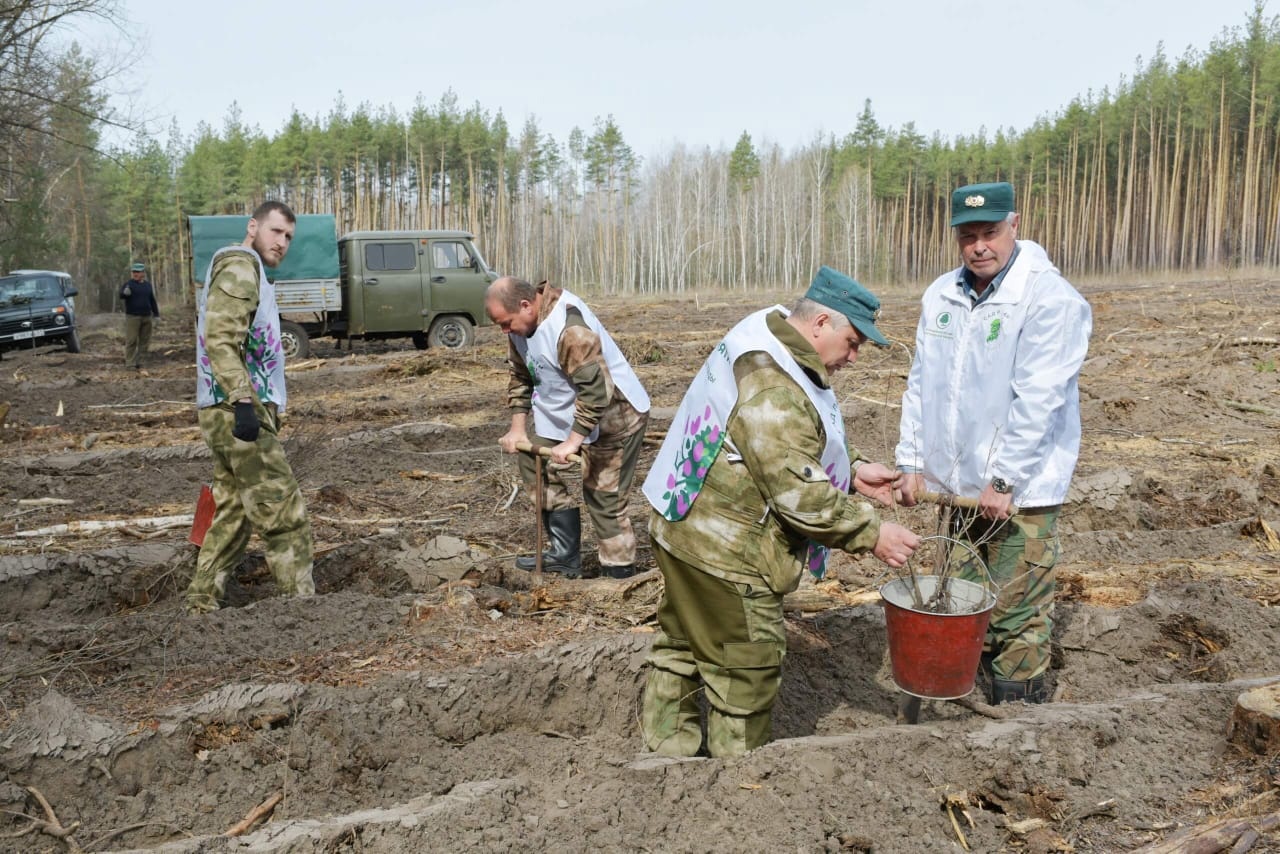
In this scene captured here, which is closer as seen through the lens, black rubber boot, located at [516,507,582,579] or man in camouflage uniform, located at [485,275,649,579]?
man in camouflage uniform, located at [485,275,649,579]

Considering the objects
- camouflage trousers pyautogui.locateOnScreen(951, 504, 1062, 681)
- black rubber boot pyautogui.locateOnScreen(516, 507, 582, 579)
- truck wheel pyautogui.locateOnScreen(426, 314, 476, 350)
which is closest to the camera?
camouflage trousers pyautogui.locateOnScreen(951, 504, 1062, 681)

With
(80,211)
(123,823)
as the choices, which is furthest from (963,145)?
(123,823)

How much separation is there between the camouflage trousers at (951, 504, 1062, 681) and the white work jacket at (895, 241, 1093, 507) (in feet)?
0.41

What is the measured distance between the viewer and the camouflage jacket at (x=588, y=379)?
5195 mm

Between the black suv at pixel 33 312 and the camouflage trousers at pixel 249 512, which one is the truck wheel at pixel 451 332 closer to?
the black suv at pixel 33 312

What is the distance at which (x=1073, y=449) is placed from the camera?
12.4ft

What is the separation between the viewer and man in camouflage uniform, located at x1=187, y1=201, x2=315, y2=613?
4.69m

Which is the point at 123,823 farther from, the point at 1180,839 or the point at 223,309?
the point at 1180,839

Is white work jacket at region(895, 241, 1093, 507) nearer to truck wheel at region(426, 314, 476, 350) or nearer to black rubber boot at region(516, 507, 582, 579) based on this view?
black rubber boot at region(516, 507, 582, 579)

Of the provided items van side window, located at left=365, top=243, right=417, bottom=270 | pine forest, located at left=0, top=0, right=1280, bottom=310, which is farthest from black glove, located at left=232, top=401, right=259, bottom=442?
pine forest, located at left=0, top=0, right=1280, bottom=310

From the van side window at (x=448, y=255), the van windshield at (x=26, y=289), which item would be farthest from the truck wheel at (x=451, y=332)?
the van windshield at (x=26, y=289)

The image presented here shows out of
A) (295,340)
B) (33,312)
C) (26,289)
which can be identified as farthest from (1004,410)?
(26,289)

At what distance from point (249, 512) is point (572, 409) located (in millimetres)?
1798

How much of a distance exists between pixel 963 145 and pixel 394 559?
63634mm
